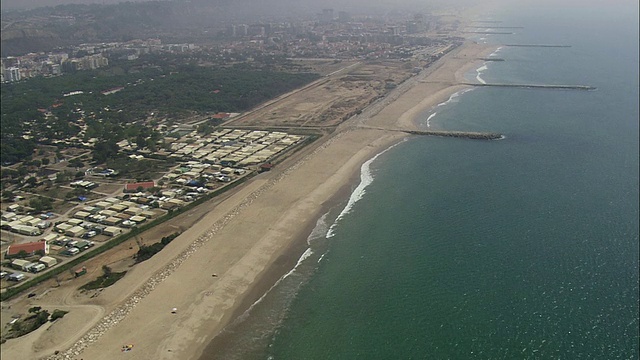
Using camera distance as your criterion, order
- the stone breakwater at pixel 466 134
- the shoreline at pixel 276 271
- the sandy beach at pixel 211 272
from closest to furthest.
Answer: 1. the sandy beach at pixel 211 272
2. the shoreline at pixel 276 271
3. the stone breakwater at pixel 466 134

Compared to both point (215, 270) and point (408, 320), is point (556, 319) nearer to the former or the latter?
point (408, 320)

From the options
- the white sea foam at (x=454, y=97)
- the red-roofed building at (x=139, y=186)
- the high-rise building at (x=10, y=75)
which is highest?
the high-rise building at (x=10, y=75)

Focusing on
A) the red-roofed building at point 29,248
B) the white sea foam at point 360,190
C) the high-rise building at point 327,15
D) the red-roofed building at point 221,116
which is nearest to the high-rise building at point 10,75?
the red-roofed building at point 221,116

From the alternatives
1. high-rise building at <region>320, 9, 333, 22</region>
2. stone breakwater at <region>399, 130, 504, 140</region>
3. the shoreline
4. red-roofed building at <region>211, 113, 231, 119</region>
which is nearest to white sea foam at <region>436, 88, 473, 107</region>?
stone breakwater at <region>399, 130, 504, 140</region>

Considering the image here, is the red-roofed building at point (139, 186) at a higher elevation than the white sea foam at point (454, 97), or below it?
below

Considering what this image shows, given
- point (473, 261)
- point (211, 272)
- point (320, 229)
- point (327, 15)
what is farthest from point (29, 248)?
point (327, 15)

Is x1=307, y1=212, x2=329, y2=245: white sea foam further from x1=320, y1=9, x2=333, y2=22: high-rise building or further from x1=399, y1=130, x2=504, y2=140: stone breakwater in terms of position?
x1=320, y1=9, x2=333, y2=22: high-rise building

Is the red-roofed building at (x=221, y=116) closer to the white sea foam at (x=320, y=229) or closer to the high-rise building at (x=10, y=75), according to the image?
the white sea foam at (x=320, y=229)
